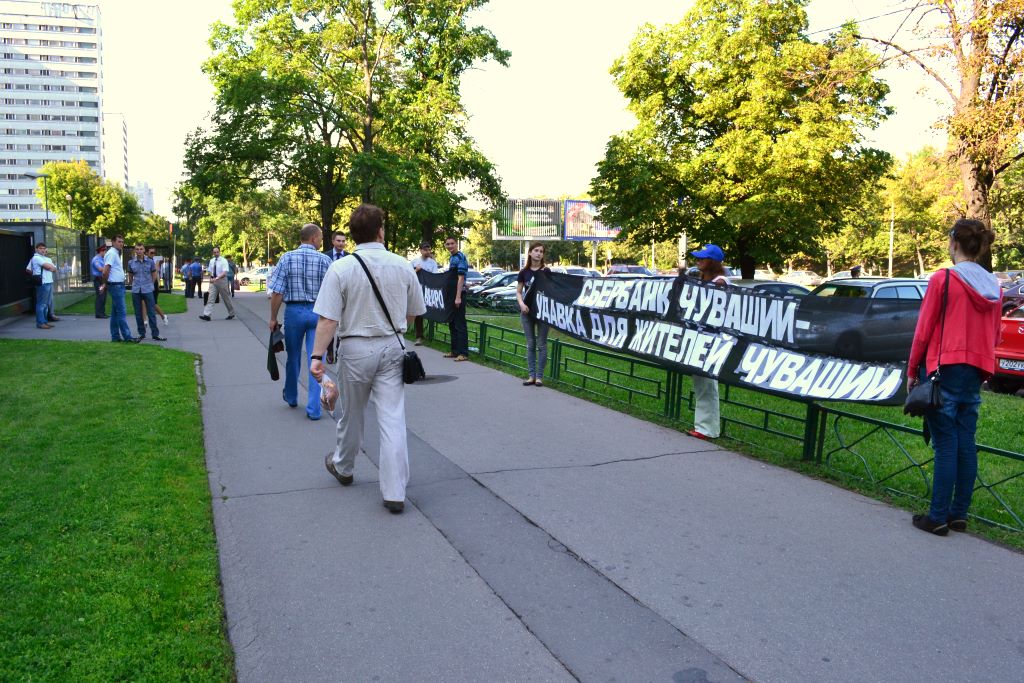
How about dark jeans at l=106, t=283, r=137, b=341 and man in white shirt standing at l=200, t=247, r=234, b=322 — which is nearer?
dark jeans at l=106, t=283, r=137, b=341

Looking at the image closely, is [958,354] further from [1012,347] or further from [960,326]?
[1012,347]

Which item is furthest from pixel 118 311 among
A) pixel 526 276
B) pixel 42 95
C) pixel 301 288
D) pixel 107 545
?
pixel 42 95

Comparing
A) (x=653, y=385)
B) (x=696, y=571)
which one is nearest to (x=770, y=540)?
(x=696, y=571)

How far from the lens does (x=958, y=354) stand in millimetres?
4617

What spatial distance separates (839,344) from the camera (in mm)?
5898

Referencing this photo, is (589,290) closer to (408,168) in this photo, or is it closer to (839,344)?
(839,344)

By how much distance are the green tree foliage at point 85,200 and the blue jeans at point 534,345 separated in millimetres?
78773

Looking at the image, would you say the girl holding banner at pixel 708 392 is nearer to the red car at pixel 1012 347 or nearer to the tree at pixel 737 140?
the red car at pixel 1012 347

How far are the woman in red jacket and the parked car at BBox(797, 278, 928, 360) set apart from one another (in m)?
0.73

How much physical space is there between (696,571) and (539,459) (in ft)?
7.96

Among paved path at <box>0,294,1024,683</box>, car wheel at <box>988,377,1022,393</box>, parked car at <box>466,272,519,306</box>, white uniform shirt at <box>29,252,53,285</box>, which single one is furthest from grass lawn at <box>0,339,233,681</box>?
parked car at <box>466,272,519,306</box>

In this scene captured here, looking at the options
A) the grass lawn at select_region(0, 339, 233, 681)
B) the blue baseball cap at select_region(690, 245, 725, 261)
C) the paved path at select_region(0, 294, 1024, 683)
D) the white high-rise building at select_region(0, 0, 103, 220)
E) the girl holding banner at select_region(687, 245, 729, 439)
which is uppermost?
the white high-rise building at select_region(0, 0, 103, 220)

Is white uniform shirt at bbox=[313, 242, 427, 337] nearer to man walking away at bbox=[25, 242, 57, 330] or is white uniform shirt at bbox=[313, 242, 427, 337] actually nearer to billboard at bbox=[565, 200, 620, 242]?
man walking away at bbox=[25, 242, 57, 330]

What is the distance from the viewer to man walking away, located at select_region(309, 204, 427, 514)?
5.00 meters
